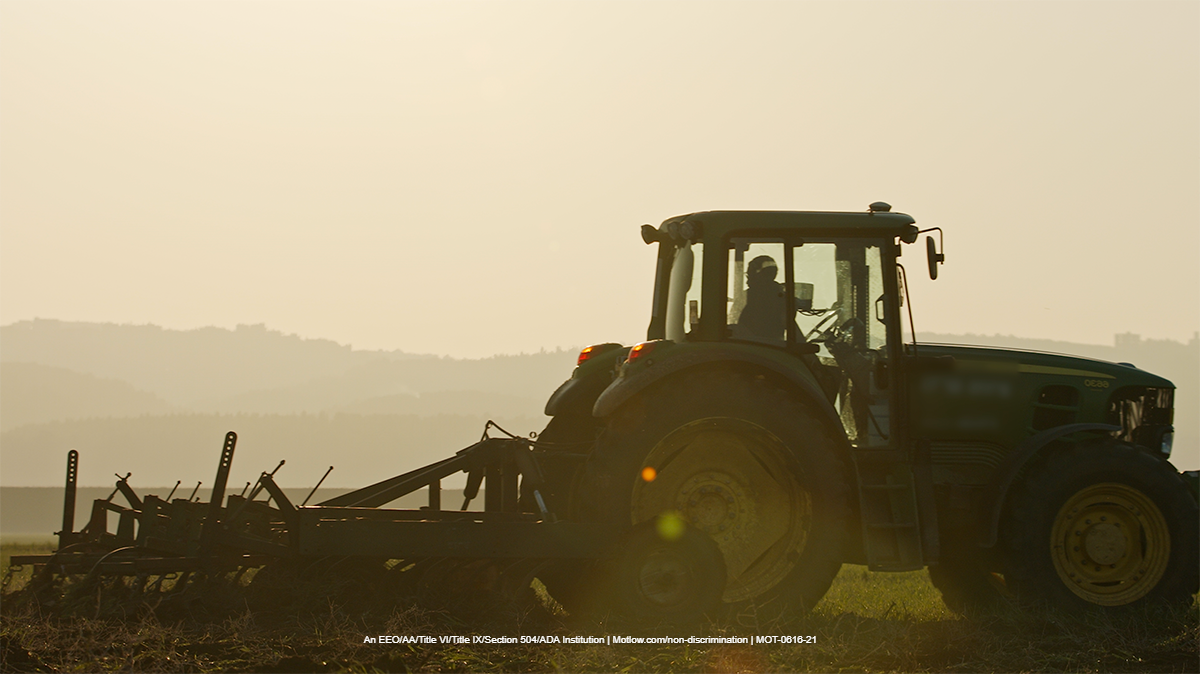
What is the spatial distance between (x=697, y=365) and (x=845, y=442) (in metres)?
1.10

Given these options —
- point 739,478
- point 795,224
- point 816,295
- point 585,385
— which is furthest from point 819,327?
point 585,385

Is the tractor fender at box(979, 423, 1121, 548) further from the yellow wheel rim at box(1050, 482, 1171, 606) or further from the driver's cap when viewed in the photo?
the driver's cap

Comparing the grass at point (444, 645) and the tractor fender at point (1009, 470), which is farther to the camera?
the tractor fender at point (1009, 470)

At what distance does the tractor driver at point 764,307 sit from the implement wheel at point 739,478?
0.52 metres

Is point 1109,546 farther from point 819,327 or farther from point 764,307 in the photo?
point 764,307

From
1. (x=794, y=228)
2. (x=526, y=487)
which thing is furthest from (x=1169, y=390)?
(x=526, y=487)

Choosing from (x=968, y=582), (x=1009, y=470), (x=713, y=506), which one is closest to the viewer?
(x=713, y=506)

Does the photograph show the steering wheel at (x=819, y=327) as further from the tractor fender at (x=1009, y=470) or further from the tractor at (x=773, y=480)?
the tractor fender at (x=1009, y=470)

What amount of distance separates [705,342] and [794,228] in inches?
42.7

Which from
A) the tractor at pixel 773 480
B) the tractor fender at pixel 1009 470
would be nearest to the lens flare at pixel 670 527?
the tractor at pixel 773 480

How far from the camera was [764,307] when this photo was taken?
267 inches

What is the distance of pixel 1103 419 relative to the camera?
303 inches

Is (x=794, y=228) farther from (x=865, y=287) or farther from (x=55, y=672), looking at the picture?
(x=55, y=672)

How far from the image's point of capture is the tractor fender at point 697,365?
612 cm
